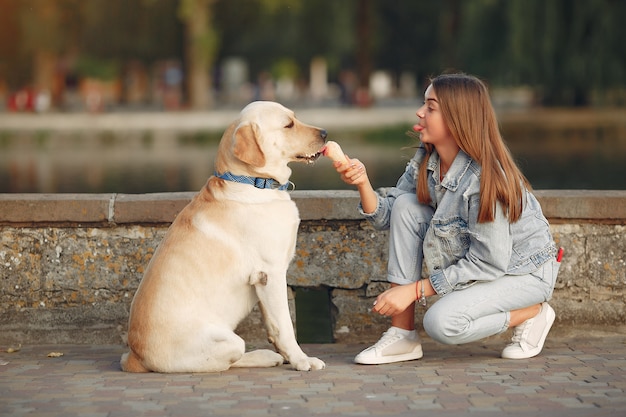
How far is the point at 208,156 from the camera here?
82.7 ft

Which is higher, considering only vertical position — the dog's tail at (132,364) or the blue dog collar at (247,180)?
the blue dog collar at (247,180)

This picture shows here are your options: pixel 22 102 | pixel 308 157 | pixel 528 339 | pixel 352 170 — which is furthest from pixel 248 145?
pixel 22 102

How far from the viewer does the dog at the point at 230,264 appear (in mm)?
5652

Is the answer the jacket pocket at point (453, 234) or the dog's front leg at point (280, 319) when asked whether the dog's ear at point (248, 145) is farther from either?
the jacket pocket at point (453, 234)

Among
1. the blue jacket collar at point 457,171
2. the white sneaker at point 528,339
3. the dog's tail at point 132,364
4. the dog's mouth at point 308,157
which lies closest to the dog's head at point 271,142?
the dog's mouth at point 308,157

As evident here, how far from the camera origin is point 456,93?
19.4 ft

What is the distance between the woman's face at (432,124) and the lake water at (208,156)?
5.19 metres

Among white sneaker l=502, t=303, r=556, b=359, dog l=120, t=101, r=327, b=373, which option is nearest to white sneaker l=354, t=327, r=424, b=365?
dog l=120, t=101, r=327, b=373

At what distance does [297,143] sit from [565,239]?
1.91 meters

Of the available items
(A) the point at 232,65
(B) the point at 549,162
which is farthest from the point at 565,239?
(A) the point at 232,65

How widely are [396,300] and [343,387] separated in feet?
2.38

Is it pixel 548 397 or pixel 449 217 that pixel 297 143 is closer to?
pixel 449 217

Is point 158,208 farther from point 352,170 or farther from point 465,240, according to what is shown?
point 465,240

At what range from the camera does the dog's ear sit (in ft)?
18.8
